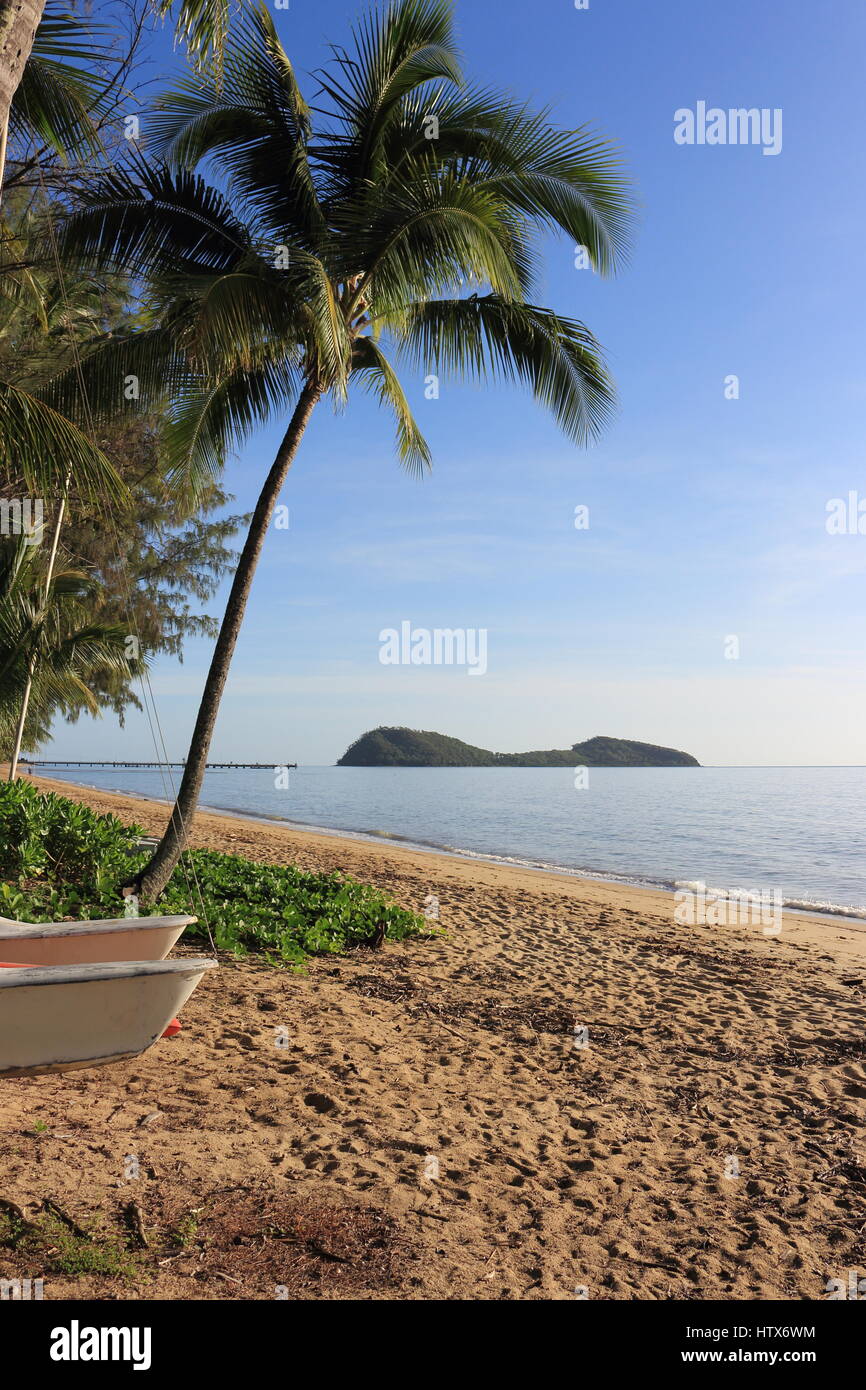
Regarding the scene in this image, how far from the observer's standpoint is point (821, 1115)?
190 inches

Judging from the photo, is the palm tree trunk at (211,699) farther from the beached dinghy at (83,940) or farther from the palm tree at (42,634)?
the palm tree at (42,634)

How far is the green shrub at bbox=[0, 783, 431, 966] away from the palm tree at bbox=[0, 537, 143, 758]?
463 cm

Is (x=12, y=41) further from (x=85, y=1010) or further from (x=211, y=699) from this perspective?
(x=211, y=699)

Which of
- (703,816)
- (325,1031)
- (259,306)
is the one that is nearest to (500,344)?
(259,306)

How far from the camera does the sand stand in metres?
3.17

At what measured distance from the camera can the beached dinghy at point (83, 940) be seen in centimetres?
524

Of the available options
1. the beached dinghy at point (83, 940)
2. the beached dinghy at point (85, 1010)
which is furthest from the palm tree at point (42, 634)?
the beached dinghy at point (85, 1010)

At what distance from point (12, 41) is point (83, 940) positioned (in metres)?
4.83

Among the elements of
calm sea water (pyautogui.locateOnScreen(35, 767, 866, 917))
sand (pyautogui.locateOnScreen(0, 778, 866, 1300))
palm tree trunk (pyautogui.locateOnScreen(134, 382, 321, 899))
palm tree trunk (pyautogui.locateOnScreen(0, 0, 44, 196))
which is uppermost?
palm tree trunk (pyautogui.locateOnScreen(0, 0, 44, 196))

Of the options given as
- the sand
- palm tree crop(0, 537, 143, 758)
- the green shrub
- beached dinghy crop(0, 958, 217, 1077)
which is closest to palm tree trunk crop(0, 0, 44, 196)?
beached dinghy crop(0, 958, 217, 1077)

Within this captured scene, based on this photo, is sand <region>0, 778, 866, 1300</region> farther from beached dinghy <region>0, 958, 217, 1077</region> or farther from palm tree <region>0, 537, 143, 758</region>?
palm tree <region>0, 537, 143, 758</region>

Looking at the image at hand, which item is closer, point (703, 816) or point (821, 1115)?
point (821, 1115)
